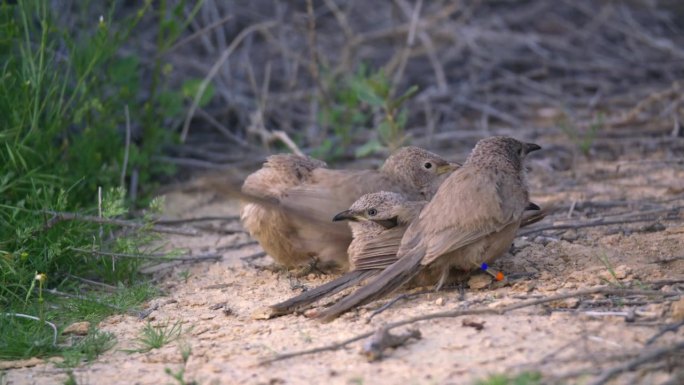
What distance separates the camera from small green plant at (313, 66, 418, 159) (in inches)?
272

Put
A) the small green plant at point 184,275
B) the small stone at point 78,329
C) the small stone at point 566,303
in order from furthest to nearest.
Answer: the small green plant at point 184,275 → the small stone at point 78,329 → the small stone at point 566,303

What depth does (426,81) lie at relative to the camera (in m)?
9.70

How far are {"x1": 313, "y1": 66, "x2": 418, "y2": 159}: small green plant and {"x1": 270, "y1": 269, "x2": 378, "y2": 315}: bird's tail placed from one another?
6.34 feet

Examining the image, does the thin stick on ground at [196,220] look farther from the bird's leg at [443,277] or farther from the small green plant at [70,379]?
the small green plant at [70,379]


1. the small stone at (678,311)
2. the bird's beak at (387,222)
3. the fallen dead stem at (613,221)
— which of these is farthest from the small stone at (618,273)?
the bird's beak at (387,222)

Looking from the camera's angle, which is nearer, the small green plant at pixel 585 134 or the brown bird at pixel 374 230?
the brown bird at pixel 374 230

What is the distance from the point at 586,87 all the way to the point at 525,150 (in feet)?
13.8

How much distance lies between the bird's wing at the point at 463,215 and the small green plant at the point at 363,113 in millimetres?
1687

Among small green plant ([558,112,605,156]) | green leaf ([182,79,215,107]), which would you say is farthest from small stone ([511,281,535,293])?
green leaf ([182,79,215,107])

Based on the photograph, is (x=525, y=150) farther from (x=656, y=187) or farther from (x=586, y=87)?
(x=586, y=87)

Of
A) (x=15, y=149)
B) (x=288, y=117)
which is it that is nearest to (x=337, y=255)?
(x=15, y=149)

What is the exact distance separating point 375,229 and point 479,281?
720 mm

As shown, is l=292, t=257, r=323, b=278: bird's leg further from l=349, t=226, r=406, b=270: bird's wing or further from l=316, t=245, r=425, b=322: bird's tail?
l=316, t=245, r=425, b=322: bird's tail

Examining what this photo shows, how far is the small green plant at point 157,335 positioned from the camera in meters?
4.35
